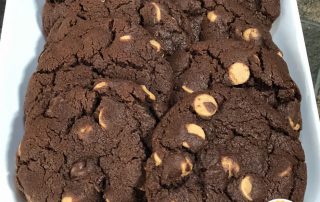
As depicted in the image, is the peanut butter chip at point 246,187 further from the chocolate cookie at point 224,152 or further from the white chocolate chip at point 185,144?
the white chocolate chip at point 185,144

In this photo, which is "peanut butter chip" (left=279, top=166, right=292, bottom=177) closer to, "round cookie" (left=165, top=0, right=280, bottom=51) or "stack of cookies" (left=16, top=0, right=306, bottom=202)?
"stack of cookies" (left=16, top=0, right=306, bottom=202)

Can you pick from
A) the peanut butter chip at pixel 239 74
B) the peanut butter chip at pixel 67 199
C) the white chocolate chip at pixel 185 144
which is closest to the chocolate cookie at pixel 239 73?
the peanut butter chip at pixel 239 74

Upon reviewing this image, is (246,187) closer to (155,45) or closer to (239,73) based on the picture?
(239,73)

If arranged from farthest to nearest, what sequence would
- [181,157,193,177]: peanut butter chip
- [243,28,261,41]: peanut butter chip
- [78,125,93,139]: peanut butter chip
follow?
[243,28,261,41]: peanut butter chip < [78,125,93,139]: peanut butter chip < [181,157,193,177]: peanut butter chip

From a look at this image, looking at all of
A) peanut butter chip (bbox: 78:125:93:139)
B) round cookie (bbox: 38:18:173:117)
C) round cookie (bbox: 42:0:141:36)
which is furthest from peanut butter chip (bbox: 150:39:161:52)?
peanut butter chip (bbox: 78:125:93:139)

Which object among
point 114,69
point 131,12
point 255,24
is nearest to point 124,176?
Answer: point 114,69
